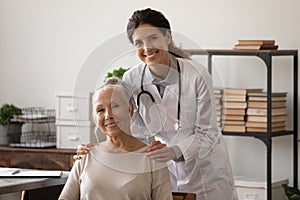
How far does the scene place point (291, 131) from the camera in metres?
4.27

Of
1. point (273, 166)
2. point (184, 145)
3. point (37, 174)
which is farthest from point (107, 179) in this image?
point (273, 166)

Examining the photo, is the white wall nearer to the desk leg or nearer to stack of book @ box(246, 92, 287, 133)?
stack of book @ box(246, 92, 287, 133)

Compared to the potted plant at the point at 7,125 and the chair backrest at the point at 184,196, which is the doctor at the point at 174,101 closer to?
the chair backrest at the point at 184,196

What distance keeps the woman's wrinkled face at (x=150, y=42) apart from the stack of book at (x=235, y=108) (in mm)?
1642

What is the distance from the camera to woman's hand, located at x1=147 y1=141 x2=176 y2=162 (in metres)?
2.50

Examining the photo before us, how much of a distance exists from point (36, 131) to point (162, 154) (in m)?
2.77

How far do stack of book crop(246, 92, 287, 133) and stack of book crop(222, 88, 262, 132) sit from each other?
0.10 feet

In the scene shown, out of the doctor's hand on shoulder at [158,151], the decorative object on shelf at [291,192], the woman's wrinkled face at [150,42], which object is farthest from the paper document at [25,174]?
the decorative object on shelf at [291,192]

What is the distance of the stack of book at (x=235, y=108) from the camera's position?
4.21 meters

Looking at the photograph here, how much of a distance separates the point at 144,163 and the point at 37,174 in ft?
2.22

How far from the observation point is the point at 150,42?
2535 mm

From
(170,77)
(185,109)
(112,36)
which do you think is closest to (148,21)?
(170,77)

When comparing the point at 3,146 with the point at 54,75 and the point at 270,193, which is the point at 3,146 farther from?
the point at 270,193

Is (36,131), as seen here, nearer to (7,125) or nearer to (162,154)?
(7,125)
